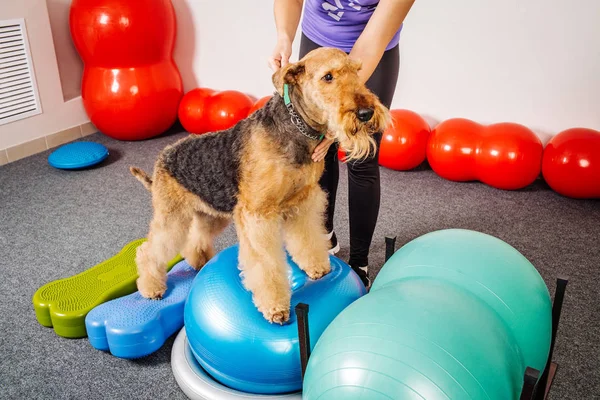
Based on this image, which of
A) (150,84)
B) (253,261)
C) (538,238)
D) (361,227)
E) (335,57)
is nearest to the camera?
(335,57)

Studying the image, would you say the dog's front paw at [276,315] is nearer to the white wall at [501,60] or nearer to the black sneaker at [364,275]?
the black sneaker at [364,275]

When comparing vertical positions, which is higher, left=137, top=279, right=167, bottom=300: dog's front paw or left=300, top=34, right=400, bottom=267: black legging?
left=300, top=34, right=400, bottom=267: black legging

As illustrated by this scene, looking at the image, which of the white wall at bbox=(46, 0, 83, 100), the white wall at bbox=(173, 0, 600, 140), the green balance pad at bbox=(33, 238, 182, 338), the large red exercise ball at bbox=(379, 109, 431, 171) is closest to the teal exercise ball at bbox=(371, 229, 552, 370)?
the green balance pad at bbox=(33, 238, 182, 338)

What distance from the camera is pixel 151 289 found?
6.64 ft

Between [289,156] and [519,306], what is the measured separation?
30.5 inches

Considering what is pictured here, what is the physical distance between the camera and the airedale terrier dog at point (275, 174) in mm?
1513

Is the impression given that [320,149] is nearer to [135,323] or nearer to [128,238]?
[135,323]

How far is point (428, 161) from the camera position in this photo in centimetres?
349

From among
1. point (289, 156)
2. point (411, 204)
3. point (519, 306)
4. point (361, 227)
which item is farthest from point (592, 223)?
point (289, 156)

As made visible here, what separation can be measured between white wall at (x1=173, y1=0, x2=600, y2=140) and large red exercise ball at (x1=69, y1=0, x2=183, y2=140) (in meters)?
0.70

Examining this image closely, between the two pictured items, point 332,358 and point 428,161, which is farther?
point 428,161

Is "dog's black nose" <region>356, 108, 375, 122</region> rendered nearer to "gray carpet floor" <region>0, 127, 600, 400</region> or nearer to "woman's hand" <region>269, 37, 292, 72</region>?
"woman's hand" <region>269, 37, 292, 72</region>

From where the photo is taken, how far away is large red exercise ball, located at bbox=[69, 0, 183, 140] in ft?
11.7

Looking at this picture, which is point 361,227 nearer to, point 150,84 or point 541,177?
point 541,177
